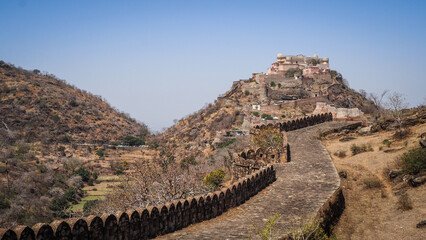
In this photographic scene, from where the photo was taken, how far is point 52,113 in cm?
6850

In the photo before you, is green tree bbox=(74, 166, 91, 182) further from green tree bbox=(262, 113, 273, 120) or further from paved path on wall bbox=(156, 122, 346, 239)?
paved path on wall bbox=(156, 122, 346, 239)

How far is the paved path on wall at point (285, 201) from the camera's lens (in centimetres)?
896

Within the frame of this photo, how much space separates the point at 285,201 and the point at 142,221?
4754 mm

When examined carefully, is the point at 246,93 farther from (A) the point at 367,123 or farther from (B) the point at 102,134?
(A) the point at 367,123

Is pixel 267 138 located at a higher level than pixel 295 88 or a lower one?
lower

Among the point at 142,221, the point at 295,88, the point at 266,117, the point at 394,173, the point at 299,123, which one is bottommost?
the point at 142,221

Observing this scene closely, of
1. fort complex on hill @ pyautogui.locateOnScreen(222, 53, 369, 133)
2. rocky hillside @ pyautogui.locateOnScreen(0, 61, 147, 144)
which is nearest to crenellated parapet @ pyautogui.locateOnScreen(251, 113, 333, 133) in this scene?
fort complex on hill @ pyautogui.locateOnScreen(222, 53, 369, 133)

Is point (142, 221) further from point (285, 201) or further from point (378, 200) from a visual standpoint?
point (378, 200)

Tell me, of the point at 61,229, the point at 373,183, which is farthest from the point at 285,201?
the point at 61,229

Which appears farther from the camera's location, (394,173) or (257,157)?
(257,157)

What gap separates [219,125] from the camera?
59.1 m

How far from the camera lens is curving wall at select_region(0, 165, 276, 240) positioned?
679 centimetres

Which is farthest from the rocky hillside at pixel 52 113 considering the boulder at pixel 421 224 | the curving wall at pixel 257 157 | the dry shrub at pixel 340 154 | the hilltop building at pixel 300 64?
the boulder at pixel 421 224

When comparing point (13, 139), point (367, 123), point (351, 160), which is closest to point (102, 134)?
point (13, 139)
